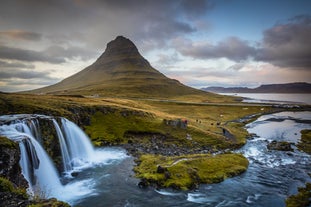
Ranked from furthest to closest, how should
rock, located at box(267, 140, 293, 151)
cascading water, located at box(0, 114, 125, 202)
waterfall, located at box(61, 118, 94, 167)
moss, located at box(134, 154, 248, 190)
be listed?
rock, located at box(267, 140, 293, 151) → waterfall, located at box(61, 118, 94, 167) → moss, located at box(134, 154, 248, 190) → cascading water, located at box(0, 114, 125, 202)

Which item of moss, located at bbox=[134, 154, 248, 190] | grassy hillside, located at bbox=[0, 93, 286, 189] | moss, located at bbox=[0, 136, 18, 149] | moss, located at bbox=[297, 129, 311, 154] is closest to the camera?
moss, located at bbox=[0, 136, 18, 149]

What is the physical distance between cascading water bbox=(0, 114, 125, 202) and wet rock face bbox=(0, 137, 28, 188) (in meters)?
1.72

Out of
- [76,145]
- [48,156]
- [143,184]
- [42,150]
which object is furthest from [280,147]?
[42,150]

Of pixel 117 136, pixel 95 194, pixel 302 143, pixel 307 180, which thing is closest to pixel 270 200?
pixel 307 180

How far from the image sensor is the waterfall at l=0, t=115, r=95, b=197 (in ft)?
86.4

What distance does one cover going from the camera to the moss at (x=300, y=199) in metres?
25.8

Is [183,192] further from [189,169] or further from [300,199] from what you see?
[300,199]

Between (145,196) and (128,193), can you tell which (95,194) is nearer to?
(128,193)

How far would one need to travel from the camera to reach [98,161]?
41.1 metres

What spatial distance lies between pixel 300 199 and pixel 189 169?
46.1ft

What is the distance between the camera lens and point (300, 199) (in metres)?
26.9

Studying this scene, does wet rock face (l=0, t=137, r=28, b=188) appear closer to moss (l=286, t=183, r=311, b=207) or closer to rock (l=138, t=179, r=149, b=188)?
rock (l=138, t=179, r=149, b=188)

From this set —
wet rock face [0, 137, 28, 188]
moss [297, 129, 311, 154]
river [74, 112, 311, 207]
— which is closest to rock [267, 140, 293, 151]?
moss [297, 129, 311, 154]

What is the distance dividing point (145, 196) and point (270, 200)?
1497 centimetres
